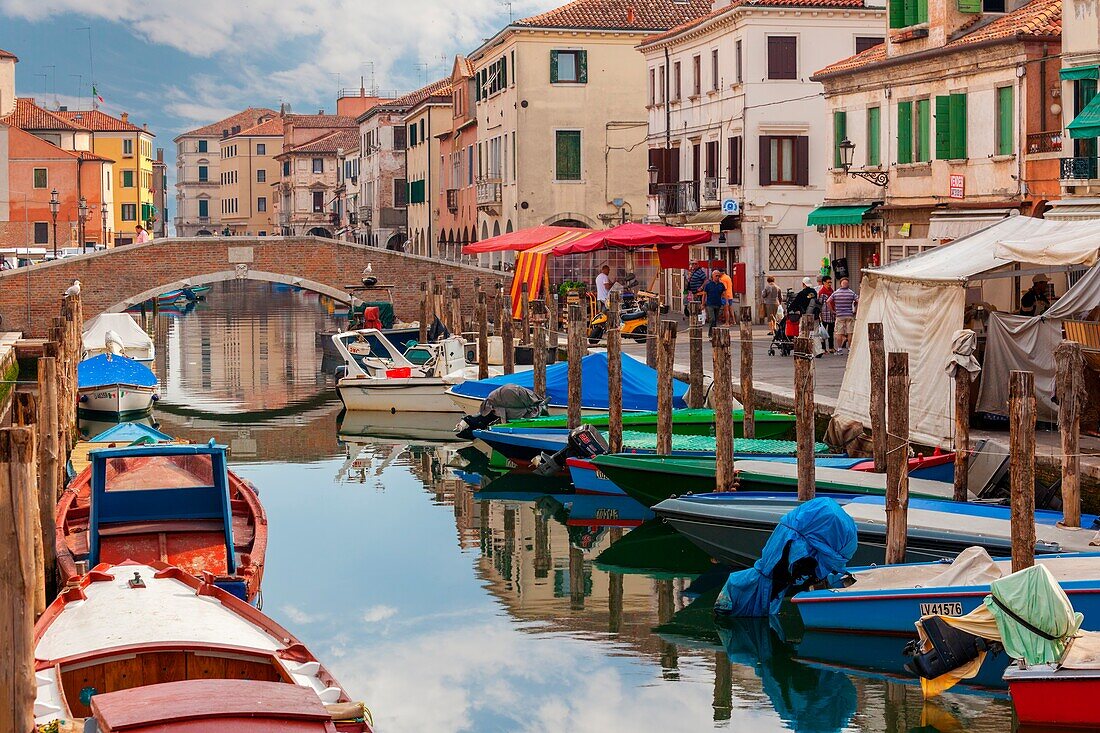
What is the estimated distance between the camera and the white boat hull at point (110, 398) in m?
25.7

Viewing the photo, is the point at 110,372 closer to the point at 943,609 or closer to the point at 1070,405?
the point at 1070,405

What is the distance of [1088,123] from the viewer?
19719mm

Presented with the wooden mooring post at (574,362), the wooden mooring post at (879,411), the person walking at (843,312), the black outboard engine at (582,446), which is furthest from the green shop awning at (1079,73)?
the wooden mooring post at (879,411)

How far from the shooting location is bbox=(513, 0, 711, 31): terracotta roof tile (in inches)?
1689

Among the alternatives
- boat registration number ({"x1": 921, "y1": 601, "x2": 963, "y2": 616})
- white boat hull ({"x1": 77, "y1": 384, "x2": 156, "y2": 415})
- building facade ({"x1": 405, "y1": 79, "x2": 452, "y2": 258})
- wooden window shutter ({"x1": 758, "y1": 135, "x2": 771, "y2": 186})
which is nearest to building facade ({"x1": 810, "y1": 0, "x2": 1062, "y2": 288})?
wooden window shutter ({"x1": 758, "y1": 135, "x2": 771, "y2": 186})

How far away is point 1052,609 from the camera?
9.38 metres

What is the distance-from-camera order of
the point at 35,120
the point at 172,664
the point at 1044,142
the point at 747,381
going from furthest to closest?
1. the point at 35,120
2. the point at 1044,142
3. the point at 747,381
4. the point at 172,664

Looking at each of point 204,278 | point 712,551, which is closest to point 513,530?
point 712,551

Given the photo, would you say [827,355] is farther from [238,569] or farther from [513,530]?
[238,569]

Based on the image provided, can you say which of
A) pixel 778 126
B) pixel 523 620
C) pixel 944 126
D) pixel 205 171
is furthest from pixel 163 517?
pixel 205 171

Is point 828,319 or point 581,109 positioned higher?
point 581,109

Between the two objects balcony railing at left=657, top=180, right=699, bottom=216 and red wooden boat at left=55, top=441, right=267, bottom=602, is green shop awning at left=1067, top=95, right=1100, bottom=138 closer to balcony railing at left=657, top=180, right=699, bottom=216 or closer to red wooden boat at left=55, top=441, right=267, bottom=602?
red wooden boat at left=55, top=441, right=267, bottom=602

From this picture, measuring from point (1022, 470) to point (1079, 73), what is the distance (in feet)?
42.0

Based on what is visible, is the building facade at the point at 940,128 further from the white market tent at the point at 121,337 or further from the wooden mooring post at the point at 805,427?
the white market tent at the point at 121,337
